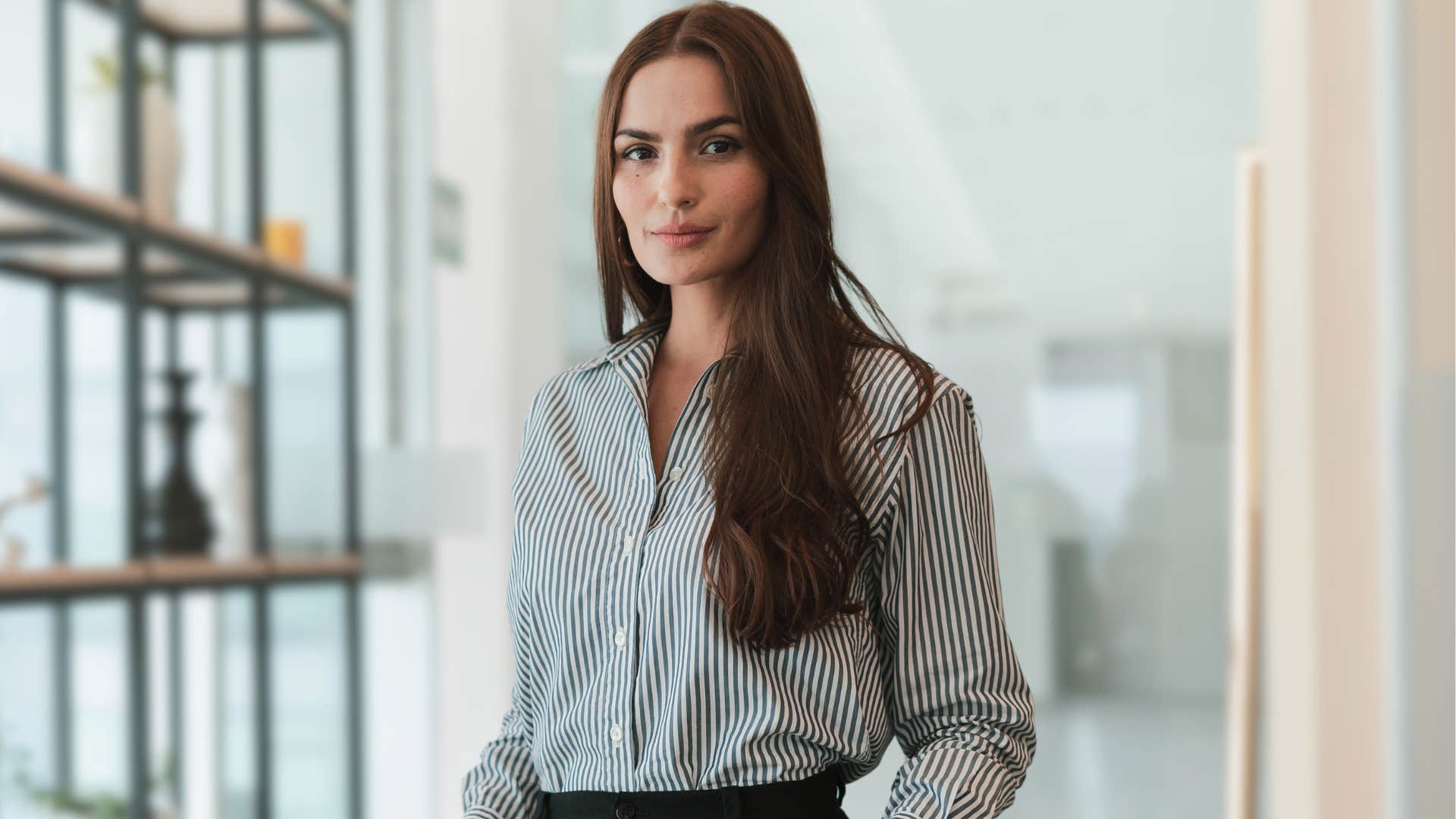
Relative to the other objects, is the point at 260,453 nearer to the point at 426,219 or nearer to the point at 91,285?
the point at 91,285

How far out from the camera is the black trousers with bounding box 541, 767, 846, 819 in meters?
1.23

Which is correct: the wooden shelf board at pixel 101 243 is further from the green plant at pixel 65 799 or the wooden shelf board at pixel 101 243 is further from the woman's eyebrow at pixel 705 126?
the woman's eyebrow at pixel 705 126

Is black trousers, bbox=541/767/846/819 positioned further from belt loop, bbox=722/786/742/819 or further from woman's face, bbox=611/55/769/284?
woman's face, bbox=611/55/769/284

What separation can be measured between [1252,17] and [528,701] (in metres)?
2.53

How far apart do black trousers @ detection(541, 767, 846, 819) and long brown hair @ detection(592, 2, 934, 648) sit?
12 centimetres

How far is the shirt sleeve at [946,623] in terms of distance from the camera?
1.27 metres

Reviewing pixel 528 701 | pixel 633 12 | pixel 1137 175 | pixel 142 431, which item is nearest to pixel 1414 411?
pixel 1137 175

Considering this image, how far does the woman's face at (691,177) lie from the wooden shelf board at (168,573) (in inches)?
55.0

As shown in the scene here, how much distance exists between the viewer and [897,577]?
51.5 inches

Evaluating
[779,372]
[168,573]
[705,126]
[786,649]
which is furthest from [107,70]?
[786,649]

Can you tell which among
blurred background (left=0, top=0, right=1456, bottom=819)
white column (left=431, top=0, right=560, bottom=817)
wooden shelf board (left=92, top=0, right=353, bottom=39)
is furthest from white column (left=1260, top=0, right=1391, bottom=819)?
wooden shelf board (left=92, top=0, right=353, bottom=39)

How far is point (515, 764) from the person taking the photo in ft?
4.65

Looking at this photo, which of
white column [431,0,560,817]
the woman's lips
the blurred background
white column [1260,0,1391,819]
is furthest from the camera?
white column [431,0,560,817]

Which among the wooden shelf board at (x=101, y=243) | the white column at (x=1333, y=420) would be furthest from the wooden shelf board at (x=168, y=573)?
the white column at (x=1333, y=420)
